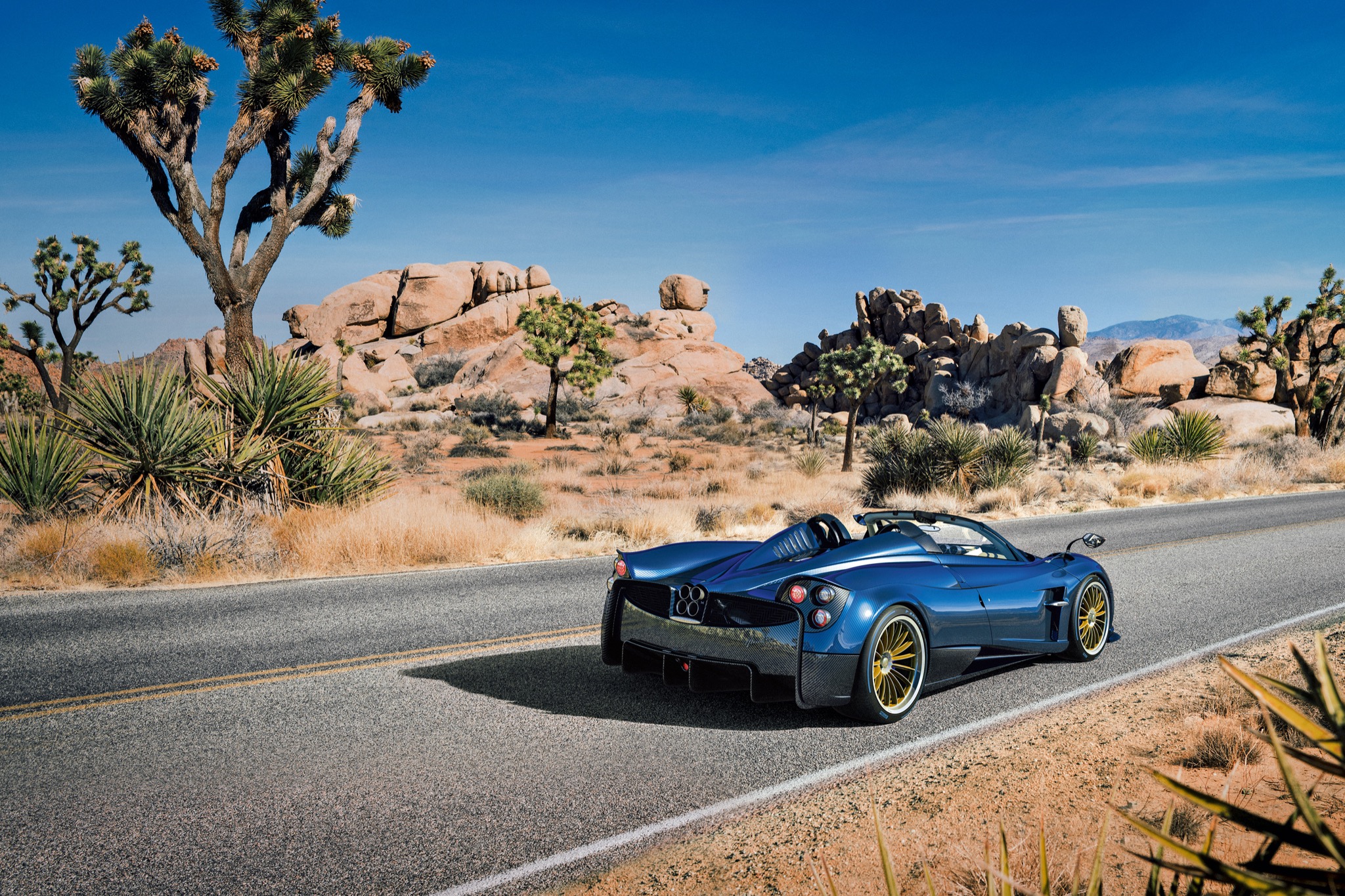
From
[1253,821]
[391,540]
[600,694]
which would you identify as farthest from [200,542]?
[1253,821]

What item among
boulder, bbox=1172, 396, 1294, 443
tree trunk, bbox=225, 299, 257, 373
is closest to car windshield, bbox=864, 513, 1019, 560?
tree trunk, bbox=225, 299, 257, 373

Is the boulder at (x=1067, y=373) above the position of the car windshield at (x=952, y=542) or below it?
above

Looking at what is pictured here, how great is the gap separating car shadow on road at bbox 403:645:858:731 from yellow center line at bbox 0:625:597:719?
34 centimetres

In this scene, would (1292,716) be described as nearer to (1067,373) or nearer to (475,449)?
(475,449)

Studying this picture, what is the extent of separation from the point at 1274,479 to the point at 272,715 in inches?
1108

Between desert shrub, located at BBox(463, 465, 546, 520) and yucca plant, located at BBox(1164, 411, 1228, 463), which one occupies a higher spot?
yucca plant, located at BBox(1164, 411, 1228, 463)

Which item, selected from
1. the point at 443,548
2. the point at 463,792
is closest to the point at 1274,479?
the point at 443,548

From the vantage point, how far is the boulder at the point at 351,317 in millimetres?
77625

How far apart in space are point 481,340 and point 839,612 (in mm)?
76435

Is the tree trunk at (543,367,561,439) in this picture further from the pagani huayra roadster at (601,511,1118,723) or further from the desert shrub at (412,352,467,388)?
the pagani huayra roadster at (601,511,1118,723)

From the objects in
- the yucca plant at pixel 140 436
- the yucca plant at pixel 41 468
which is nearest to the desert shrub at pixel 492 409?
the yucca plant at pixel 41 468

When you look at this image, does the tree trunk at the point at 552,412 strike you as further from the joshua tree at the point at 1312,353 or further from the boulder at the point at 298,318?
the boulder at the point at 298,318

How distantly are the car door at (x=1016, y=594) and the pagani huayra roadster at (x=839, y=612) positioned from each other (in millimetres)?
11

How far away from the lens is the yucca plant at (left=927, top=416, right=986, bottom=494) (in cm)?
2106
